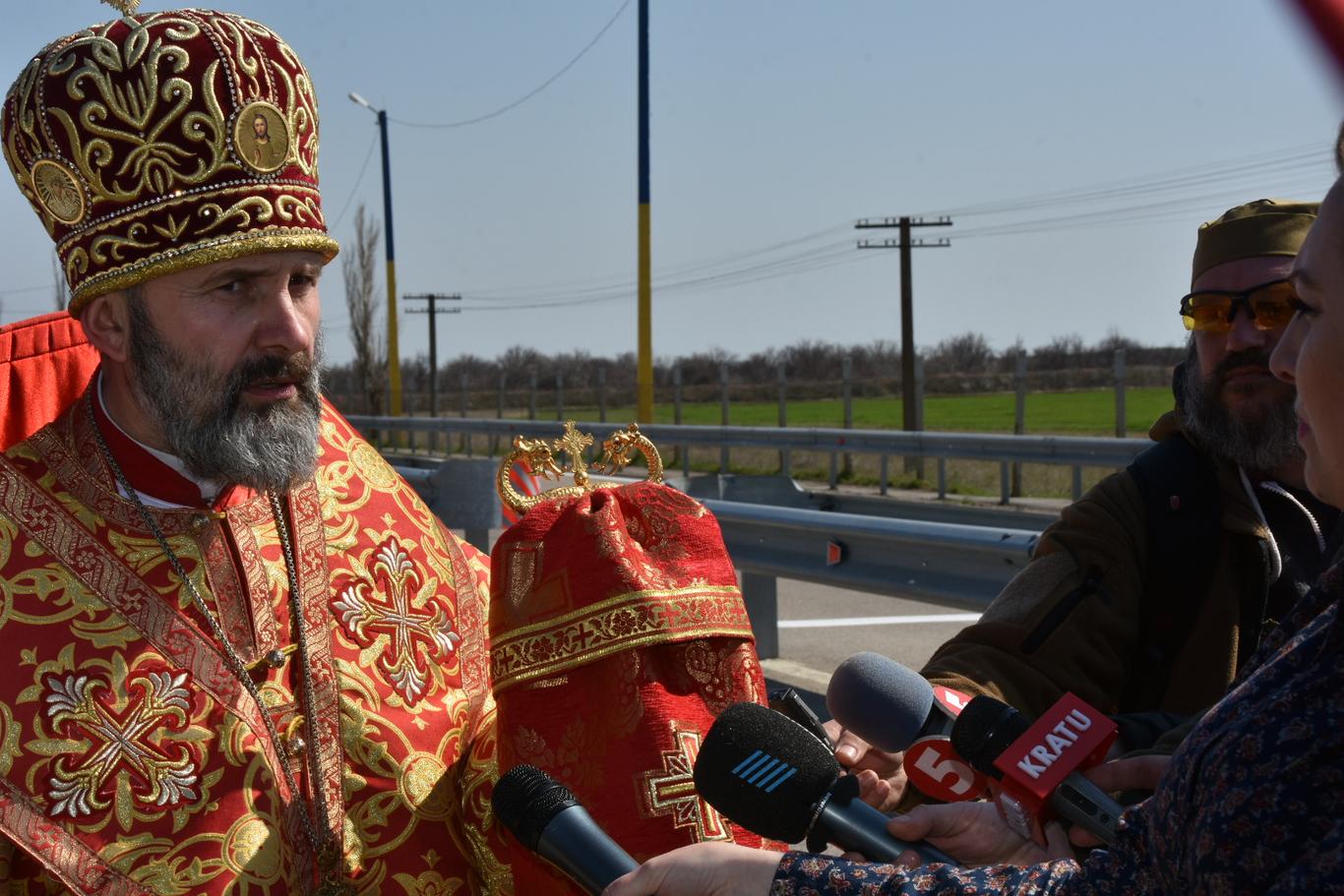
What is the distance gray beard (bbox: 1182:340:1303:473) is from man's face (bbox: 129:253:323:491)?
181 centimetres

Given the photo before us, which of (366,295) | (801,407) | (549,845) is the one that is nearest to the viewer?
(549,845)

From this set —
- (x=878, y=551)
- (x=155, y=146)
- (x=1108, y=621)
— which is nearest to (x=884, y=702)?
(x=1108, y=621)

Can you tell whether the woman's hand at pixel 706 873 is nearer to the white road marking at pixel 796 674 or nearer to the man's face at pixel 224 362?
the man's face at pixel 224 362

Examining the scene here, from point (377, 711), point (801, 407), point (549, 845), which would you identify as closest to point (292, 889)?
point (377, 711)

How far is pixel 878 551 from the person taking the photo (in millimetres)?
5383

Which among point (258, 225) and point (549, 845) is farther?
point (258, 225)

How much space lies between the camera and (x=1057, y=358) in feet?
122

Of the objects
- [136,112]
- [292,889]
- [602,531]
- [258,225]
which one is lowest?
[292,889]

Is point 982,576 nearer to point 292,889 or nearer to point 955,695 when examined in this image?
point 955,695

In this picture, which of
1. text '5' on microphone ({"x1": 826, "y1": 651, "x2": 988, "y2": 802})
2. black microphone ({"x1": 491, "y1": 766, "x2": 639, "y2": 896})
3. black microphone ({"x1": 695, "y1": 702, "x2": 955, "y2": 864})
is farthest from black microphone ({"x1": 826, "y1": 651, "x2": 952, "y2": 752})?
black microphone ({"x1": 491, "y1": 766, "x2": 639, "y2": 896})

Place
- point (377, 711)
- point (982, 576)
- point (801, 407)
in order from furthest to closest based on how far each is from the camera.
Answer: point (801, 407), point (982, 576), point (377, 711)

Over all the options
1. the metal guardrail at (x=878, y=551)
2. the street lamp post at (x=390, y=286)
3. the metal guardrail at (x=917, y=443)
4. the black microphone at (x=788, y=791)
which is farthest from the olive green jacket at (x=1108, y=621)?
the street lamp post at (x=390, y=286)

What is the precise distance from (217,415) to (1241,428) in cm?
198

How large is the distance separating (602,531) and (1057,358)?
120 feet
